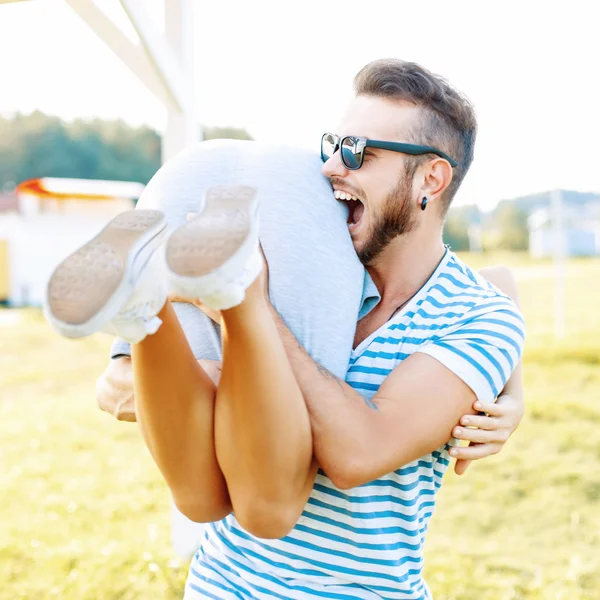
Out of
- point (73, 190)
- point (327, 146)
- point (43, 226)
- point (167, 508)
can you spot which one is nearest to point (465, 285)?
point (327, 146)

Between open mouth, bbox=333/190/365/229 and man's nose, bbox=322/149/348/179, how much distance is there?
0.14 feet

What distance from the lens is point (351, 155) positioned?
59.0 inches

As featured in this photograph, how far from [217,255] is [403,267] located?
2.51 feet

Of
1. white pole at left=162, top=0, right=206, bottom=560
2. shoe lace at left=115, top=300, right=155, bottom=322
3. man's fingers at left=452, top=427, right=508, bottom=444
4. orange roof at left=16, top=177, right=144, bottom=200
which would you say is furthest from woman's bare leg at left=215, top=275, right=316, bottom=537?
orange roof at left=16, top=177, right=144, bottom=200

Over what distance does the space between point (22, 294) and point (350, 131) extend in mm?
13458

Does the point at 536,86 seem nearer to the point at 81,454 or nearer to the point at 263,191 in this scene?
the point at 81,454

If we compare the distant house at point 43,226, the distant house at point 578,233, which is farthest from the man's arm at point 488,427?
the distant house at point 578,233

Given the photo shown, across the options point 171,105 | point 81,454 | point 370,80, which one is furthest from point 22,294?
point 370,80

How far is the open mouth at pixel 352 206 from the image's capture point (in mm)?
1520

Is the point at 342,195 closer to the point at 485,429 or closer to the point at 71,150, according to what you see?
the point at 485,429

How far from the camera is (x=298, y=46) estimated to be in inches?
457

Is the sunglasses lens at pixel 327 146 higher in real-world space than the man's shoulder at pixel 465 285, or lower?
higher

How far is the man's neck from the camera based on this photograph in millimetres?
1587

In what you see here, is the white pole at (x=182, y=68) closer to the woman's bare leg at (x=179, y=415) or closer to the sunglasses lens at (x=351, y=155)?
the sunglasses lens at (x=351, y=155)
